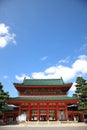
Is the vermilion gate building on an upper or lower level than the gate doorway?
upper

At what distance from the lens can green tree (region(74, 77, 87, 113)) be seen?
101 feet

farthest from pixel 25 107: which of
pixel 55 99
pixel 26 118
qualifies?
pixel 55 99

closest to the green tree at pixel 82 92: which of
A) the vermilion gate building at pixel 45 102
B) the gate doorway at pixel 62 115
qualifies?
the vermilion gate building at pixel 45 102

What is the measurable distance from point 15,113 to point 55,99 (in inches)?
426

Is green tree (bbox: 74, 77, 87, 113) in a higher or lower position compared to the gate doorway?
higher

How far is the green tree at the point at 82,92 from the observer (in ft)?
101

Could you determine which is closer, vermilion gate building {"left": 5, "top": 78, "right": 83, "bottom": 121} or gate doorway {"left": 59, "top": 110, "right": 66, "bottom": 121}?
vermilion gate building {"left": 5, "top": 78, "right": 83, "bottom": 121}

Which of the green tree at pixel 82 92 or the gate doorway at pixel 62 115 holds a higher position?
the green tree at pixel 82 92

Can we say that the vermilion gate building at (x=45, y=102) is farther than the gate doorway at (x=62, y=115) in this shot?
No

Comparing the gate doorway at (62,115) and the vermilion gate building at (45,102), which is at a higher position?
the vermilion gate building at (45,102)

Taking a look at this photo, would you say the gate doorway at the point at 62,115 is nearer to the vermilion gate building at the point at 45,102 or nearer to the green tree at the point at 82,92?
the vermilion gate building at the point at 45,102

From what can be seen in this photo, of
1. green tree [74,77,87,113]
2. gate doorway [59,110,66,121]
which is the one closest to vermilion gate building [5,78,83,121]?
gate doorway [59,110,66,121]

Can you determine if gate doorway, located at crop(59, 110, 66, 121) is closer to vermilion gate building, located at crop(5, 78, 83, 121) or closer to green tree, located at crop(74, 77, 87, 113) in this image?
vermilion gate building, located at crop(5, 78, 83, 121)

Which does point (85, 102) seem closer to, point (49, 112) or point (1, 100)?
point (49, 112)
